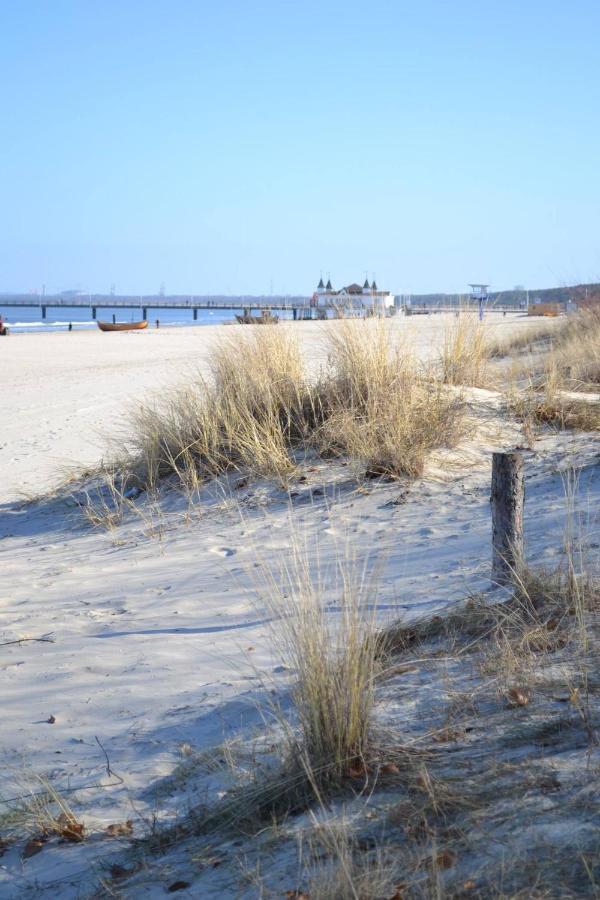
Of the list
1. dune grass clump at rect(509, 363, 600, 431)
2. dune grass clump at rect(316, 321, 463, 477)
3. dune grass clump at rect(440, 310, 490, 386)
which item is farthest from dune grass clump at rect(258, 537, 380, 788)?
dune grass clump at rect(440, 310, 490, 386)

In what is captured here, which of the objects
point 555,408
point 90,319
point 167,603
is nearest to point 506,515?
point 167,603

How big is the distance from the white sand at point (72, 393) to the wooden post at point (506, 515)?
399cm

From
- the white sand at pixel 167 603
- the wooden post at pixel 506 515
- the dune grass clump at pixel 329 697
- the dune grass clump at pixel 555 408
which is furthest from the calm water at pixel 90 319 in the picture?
the dune grass clump at pixel 329 697

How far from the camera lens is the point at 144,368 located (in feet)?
67.7

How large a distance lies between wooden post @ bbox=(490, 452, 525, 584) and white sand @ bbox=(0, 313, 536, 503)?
3.99 metres

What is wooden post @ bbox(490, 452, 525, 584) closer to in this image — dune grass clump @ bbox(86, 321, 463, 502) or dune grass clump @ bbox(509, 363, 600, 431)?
dune grass clump @ bbox(86, 321, 463, 502)

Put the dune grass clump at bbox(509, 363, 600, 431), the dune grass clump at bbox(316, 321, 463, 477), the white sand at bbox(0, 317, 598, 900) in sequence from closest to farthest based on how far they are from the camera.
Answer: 1. the white sand at bbox(0, 317, 598, 900)
2. the dune grass clump at bbox(316, 321, 463, 477)
3. the dune grass clump at bbox(509, 363, 600, 431)

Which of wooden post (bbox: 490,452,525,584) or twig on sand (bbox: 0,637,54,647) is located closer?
wooden post (bbox: 490,452,525,584)

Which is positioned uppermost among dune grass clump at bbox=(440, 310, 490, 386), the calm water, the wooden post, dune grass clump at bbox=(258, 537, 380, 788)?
the calm water

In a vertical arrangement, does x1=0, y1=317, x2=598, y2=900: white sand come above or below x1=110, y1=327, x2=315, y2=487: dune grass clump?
below

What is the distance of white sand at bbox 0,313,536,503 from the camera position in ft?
30.8

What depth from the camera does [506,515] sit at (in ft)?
14.4

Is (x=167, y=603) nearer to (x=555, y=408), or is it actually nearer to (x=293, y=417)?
(x=293, y=417)

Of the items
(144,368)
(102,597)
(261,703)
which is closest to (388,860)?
(261,703)
